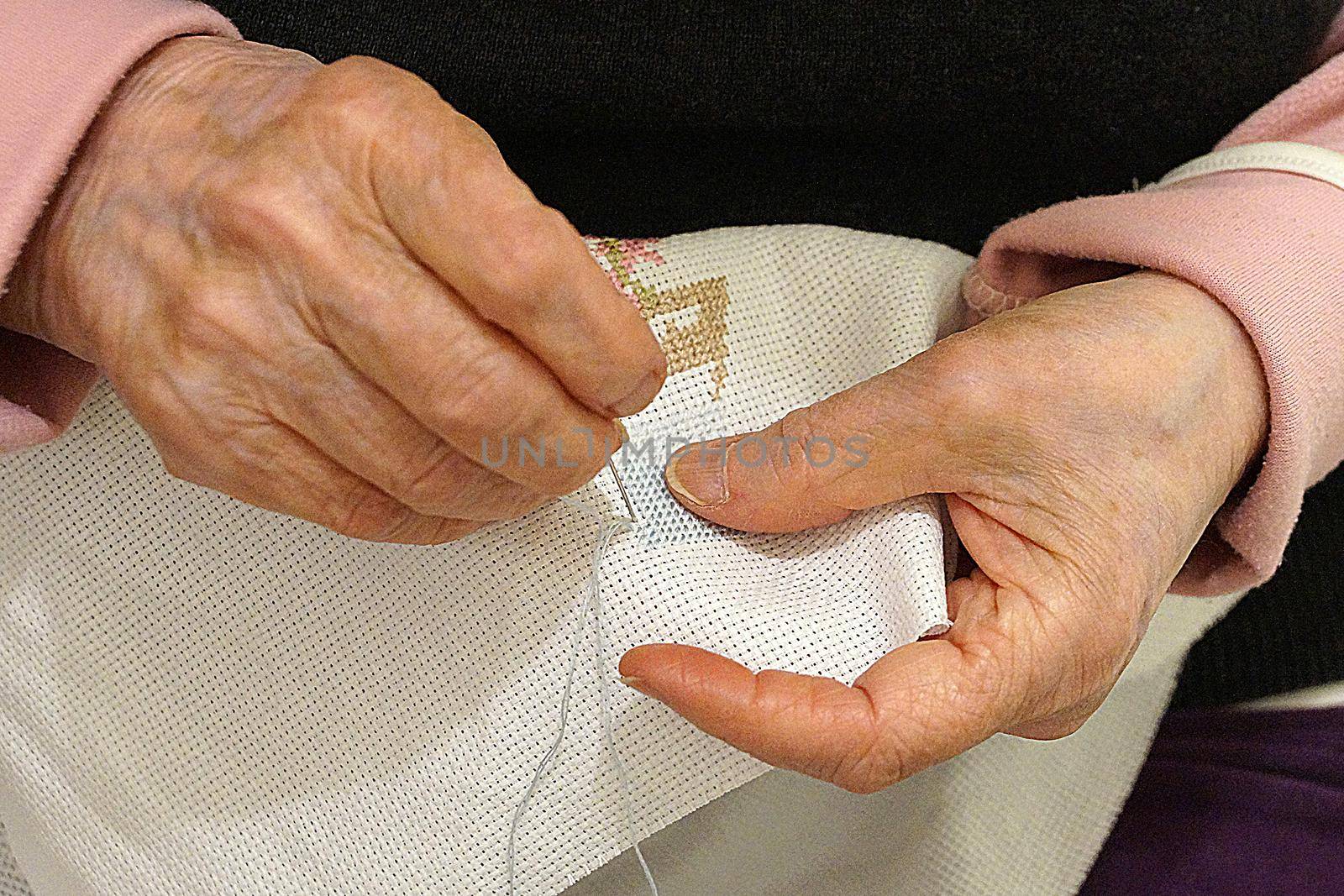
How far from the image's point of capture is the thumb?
521mm

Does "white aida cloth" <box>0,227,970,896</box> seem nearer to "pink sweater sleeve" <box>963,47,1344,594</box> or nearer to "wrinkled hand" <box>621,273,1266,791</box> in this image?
"wrinkled hand" <box>621,273,1266,791</box>

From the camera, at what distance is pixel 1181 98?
28.0 inches

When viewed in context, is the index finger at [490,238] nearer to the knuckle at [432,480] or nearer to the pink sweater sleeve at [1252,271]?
the knuckle at [432,480]

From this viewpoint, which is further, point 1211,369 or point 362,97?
point 1211,369

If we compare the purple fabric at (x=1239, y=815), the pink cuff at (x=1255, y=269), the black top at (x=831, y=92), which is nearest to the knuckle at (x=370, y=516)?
the black top at (x=831, y=92)

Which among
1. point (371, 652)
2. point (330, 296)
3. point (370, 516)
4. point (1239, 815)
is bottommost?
point (1239, 815)

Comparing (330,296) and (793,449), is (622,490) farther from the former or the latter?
(330,296)

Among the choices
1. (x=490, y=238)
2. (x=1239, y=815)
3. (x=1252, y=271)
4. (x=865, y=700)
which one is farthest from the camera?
(x=1239, y=815)

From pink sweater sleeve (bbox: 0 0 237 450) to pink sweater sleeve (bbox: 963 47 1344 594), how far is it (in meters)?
0.46

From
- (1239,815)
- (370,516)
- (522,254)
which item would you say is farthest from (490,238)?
(1239,815)

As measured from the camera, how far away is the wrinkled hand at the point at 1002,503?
476 millimetres

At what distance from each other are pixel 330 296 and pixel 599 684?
0.24 metres

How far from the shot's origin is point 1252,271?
582 mm

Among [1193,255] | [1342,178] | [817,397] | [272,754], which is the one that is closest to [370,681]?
[272,754]
